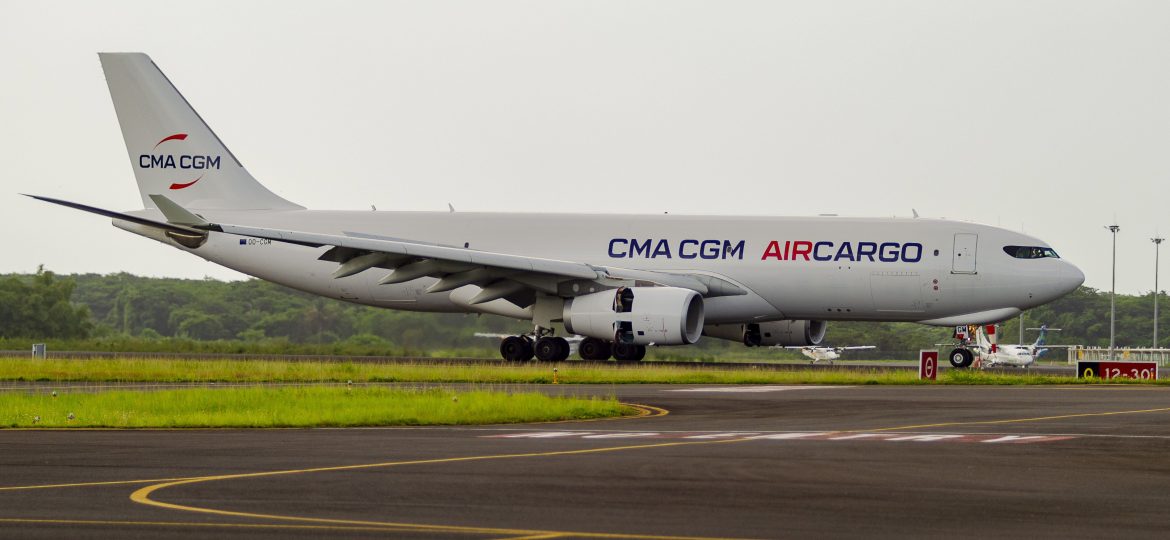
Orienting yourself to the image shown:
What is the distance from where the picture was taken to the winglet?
131 feet

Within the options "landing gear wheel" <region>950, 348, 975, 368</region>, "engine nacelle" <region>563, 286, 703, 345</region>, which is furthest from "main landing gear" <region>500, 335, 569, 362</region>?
"landing gear wheel" <region>950, 348, 975, 368</region>

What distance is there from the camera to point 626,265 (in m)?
45.2

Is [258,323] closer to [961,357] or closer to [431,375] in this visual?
[431,375]

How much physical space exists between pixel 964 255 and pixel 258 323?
39.2 meters

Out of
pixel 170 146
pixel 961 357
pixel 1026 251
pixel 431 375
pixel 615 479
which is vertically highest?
pixel 170 146

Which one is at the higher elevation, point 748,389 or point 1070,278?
point 1070,278

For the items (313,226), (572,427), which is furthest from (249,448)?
(313,226)

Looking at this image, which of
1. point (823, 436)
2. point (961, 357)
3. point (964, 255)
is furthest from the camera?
point (961, 357)

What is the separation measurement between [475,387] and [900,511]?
19.1m

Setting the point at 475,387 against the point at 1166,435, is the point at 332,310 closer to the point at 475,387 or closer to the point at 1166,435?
the point at 475,387

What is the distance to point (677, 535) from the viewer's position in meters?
11.5

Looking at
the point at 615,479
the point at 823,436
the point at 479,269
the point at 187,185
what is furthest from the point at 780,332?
the point at 615,479

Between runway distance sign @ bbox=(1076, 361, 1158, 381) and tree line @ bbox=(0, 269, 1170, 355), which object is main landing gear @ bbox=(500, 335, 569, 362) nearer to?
tree line @ bbox=(0, 269, 1170, 355)

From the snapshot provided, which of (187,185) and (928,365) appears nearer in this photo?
(928,365)
